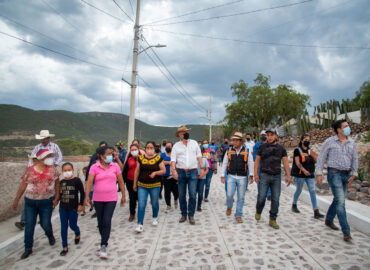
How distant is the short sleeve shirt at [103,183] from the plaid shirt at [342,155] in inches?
146

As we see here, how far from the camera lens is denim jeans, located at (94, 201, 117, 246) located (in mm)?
3663

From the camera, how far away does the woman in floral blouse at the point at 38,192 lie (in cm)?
376

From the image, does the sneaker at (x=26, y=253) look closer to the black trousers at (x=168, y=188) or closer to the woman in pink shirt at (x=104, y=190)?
the woman in pink shirt at (x=104, y=190)

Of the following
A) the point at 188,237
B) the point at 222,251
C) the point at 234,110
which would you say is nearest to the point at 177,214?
the point at 188,237

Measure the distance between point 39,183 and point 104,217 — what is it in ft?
3.97

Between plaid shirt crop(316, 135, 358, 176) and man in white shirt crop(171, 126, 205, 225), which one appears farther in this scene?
man in white shirt crop(171, 126, 205, 225)

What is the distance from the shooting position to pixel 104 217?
12.3 ft

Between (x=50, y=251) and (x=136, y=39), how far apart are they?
11.0 metres

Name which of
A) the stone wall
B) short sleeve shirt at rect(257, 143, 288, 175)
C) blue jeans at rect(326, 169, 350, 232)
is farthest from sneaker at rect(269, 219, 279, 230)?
the stone wall

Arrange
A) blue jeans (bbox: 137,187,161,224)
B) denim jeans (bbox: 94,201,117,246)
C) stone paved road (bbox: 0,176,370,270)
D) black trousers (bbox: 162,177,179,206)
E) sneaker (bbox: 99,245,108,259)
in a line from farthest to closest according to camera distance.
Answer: black trousers (bbox: 162,177,179,206) → blue jeans (bbox: 137,187,161,224) → denim jeans (bbox: 94,201,117,246) → sneaker (bbox: 99,245,108,259) → stone paved road (bbox: 0,176,370,270)

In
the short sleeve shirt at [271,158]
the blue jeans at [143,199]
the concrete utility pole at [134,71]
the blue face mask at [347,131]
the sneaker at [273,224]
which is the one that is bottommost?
the sneaker at [273,224]

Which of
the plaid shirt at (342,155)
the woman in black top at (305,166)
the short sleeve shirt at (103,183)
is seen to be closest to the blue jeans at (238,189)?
the woman in black top at (305,166)

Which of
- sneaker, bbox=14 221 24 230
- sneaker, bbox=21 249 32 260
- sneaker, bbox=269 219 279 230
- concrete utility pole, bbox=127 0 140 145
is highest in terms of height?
concrete utility pole, bbox=127 0 140 145

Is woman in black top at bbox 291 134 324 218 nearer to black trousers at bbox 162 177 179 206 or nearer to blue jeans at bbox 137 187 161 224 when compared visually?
black trousers at bbox 162 177 179 206
